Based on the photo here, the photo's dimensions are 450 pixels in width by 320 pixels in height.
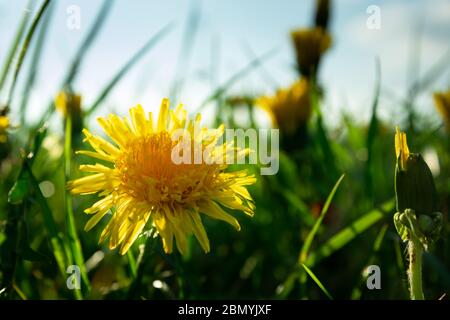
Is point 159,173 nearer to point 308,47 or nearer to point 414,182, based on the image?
point 414,182

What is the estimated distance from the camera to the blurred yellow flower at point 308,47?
2.20 m

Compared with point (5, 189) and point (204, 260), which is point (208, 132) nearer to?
point (204, 260)

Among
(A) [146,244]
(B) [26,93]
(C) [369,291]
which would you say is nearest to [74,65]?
(B) [26,93]

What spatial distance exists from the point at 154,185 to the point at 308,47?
5.30 ft

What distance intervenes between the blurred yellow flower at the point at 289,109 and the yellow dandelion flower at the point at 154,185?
101cm

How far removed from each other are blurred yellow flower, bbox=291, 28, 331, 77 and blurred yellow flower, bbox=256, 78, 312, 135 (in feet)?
1.26

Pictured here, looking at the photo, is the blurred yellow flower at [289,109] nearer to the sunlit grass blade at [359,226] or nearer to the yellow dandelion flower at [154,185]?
the sunlit grass blade at [359,226]

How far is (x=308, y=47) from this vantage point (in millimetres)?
2229

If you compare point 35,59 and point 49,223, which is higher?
point 35,59

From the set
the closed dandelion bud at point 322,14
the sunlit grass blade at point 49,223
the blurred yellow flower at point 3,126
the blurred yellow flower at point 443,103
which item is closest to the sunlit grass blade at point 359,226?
the sunlit grass blade at point 49,223

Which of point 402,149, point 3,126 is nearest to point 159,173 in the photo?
point 402,149

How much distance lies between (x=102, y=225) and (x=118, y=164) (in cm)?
80

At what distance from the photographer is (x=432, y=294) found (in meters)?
1.06

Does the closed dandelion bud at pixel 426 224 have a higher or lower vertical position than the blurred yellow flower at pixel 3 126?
lower
